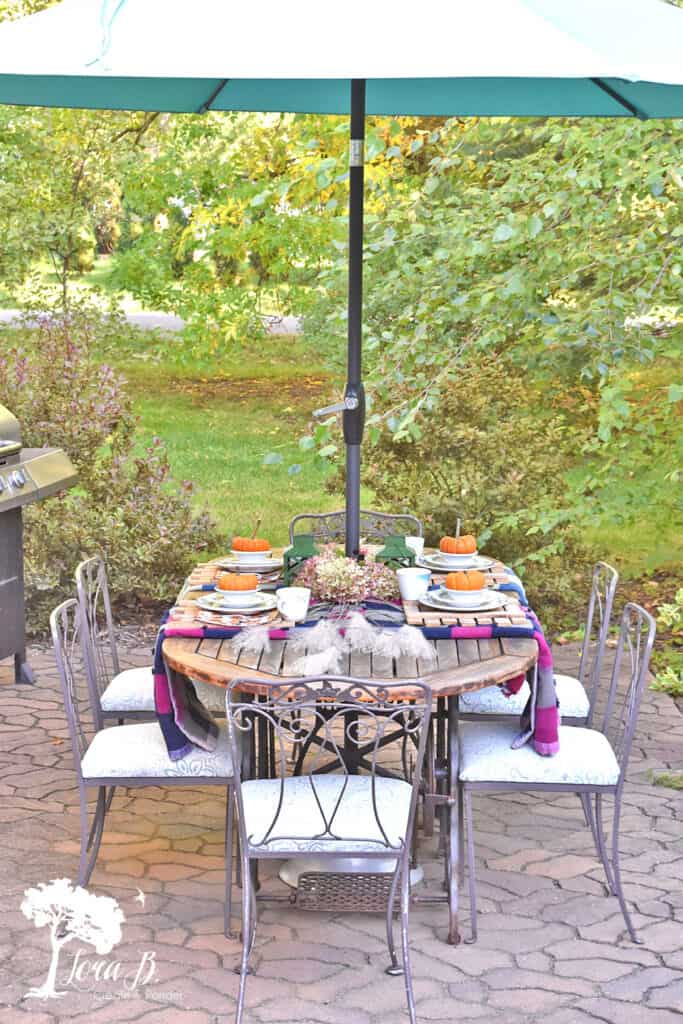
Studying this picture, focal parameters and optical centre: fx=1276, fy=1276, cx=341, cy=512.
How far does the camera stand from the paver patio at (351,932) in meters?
3.05

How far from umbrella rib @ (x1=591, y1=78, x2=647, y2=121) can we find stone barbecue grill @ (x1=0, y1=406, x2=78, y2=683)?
2689 millimetres

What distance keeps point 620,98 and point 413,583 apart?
5.80ft

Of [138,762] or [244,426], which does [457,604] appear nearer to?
[138,762]

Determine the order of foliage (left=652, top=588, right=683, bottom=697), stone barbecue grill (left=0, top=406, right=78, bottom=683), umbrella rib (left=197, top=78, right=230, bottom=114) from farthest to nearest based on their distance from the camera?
foliage (left=652, top=588, right=683, bottom=697)
stone barbecue grill (left=0, top=406, right=78, bottom=683)
umbrella rib (left=197, top=78, right=230, bottom=114)

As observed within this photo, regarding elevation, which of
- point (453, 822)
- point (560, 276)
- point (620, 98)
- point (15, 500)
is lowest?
point (453, 822)

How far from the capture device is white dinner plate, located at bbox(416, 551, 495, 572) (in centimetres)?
416

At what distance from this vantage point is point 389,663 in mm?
A: 3299

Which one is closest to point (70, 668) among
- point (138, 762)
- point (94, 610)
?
point (138, 762)

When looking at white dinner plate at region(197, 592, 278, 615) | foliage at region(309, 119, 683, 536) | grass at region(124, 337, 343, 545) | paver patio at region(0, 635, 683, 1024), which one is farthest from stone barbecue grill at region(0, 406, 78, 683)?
grass at region(124, 337, 343, 545)

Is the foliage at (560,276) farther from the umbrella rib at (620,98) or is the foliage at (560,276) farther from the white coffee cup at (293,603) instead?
the white coffee cup at (293,603)

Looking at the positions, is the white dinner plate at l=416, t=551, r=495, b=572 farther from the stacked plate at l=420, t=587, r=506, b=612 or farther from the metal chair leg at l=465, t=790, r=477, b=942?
the metal chair leg at l=465, t=790, r=477, b=942

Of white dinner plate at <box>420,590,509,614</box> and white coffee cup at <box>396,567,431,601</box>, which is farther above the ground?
white coffee cup at <box>396,567,431,601</box>

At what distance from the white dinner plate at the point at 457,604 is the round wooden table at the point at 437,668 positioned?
6cm

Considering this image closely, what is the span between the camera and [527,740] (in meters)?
3.48
